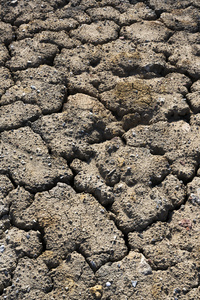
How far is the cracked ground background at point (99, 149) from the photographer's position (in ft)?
7.23

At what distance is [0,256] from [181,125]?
1.46m

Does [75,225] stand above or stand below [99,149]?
below

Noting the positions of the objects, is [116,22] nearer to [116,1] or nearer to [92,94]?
[116,1]

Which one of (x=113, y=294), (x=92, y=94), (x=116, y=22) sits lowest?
(x=113, y=294)

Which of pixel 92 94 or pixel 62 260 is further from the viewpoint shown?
pixel 92 94

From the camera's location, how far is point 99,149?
104 inches

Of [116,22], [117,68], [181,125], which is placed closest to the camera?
[181,125]

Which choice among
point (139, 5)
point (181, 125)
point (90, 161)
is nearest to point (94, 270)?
point (90, 161)

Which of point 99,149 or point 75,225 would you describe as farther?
point 99,149

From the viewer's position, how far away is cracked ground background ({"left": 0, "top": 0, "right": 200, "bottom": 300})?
7.23 ft

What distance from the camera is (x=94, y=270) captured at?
2.21 meters

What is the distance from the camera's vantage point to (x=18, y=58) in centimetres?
304

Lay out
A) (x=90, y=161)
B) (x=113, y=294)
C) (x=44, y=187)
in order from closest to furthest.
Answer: (x=113, y=294) → (x=44, y=187) → (x=90, y=161)

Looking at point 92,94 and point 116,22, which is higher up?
point 116,22
